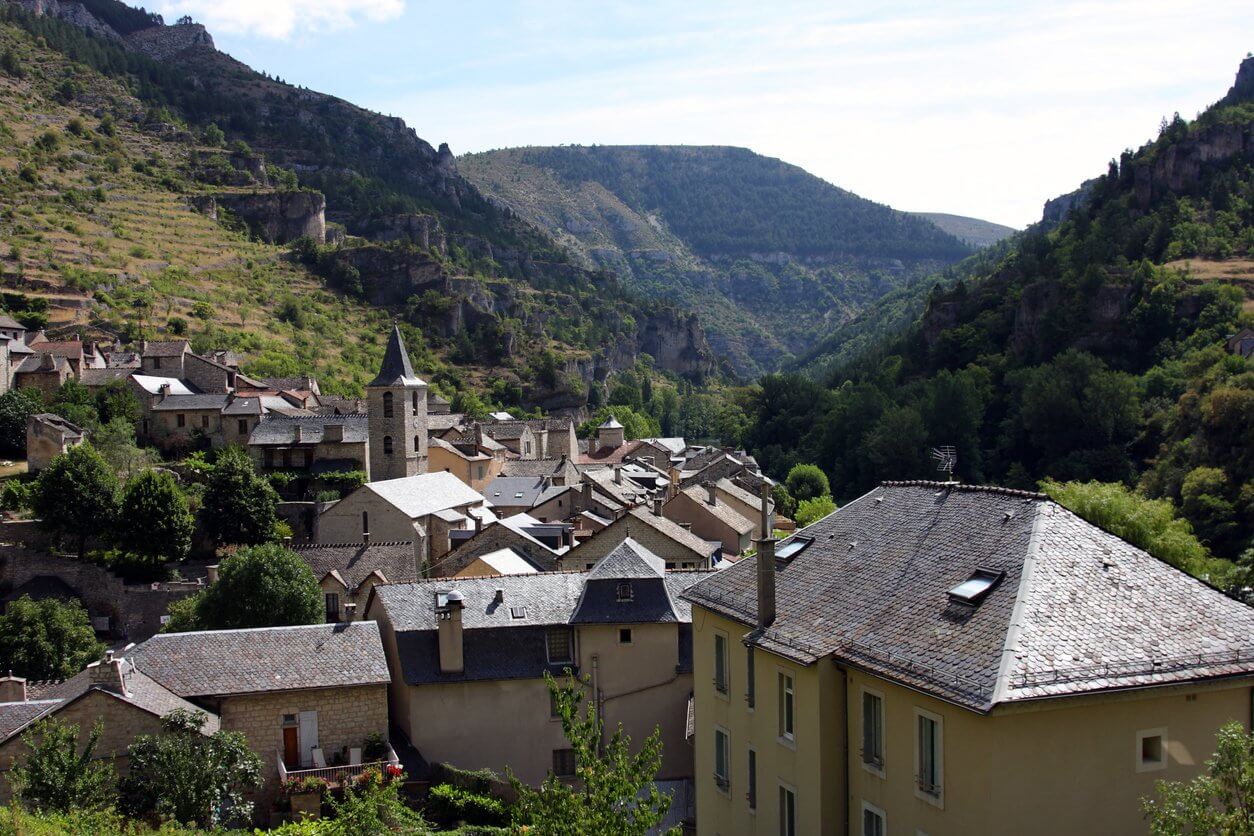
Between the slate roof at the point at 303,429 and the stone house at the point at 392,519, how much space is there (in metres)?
7.49

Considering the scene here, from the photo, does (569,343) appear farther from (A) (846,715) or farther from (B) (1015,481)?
(A) (846,715)

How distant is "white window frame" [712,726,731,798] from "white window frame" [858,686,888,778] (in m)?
4.46

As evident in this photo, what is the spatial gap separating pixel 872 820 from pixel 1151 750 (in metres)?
3.94

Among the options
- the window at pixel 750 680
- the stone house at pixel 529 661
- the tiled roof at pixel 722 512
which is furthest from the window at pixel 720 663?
the tiled roof at pixel 722 512

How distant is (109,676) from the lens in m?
25.6

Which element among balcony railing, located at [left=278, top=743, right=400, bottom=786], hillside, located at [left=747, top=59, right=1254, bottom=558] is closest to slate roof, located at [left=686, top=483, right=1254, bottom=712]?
balcony railing, located at [left=278, top=743, right=400, bottom=786]

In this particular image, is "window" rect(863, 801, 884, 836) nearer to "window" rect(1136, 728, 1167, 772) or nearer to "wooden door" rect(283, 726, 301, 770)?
"window" rect(1136, 728, 1167, 772)

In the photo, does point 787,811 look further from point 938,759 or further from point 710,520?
point 710,520

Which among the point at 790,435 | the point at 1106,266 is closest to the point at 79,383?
the point at 790,435

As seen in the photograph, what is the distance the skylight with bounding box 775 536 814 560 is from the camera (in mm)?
20531

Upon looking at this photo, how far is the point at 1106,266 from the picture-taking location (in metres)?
109

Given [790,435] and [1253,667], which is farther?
[790,435]

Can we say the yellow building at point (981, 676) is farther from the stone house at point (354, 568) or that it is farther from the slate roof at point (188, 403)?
the slate roof at point (188, 403)

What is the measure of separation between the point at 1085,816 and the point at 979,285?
403 ft
